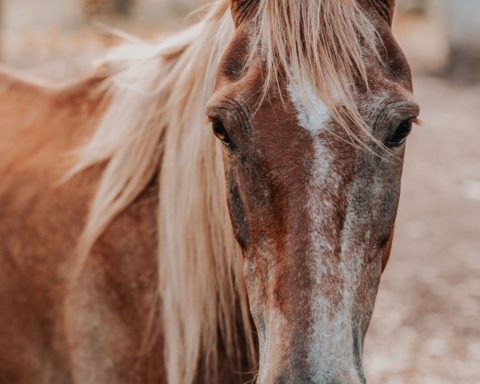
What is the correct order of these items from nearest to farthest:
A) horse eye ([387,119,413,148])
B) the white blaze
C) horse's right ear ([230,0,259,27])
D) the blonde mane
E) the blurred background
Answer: the white blaze < horse eye ([387,119,413,148]) < horse's right ear ([230,0,259,27]) < the blonde mane < the blurred background

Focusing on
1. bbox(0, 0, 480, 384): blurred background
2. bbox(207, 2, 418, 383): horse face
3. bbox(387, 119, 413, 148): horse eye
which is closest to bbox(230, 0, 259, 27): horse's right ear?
bbox(207, 2, 418, 383): horse face

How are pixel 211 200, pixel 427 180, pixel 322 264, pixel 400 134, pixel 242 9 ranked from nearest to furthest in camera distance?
pixel 322 264 → pixel 400 134 → pixel 242 9 → pixel 211 200 → pixel 427 180

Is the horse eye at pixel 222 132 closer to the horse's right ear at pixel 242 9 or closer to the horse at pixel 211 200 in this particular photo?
the horse at pixel 211 200

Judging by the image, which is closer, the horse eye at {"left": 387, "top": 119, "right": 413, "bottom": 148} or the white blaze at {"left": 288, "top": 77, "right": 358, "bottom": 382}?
the white blaze at {"left": 288, "top": 77, "right": 358, "bottom": 382}

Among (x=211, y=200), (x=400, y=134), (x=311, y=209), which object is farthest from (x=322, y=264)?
(x=211, y=200)

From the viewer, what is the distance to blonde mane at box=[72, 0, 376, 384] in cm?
210

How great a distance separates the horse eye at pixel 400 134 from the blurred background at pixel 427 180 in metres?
1.10

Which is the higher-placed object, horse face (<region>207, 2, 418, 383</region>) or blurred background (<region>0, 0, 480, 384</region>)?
blurred background (<region>0, 0, 480, 384</region>)

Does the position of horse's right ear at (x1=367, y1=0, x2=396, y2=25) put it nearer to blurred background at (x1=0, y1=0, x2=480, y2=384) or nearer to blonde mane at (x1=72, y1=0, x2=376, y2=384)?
blonde mane at (x1=72, y1=0, x2=376, y2=384)

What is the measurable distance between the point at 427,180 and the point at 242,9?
19.1 feet

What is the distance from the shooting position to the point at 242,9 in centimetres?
187

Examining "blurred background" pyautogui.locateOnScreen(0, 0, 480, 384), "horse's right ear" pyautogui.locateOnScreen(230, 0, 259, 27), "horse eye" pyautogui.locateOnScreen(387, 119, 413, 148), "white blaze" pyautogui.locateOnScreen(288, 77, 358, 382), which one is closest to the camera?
"white blaze" pyautogui.locateOnScreen(288, 77, 358, 382)

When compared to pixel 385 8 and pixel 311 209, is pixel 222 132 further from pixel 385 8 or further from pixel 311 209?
pixel 385 8

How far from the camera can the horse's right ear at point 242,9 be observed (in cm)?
185
